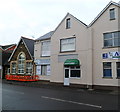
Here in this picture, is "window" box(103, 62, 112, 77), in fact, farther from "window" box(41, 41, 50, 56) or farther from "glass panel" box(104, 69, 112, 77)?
"window" box(41, 41, 50, 56)

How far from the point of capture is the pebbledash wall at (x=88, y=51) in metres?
16.5

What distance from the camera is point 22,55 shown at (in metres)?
27.2

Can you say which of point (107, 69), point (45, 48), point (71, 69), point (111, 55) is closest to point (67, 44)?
point (71, 69)

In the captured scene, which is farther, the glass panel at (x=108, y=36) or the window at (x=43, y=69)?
the window at (x=43, y=69)

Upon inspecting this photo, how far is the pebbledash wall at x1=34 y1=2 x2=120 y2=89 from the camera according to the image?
54.2 feet

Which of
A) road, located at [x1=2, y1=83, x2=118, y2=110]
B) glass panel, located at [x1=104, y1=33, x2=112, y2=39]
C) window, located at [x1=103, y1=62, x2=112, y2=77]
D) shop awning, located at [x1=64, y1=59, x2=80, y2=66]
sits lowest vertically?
road, located at [x1=2, y1=83, x2=118, y2=110]

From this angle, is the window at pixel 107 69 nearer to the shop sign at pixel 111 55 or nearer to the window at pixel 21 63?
the shop sign at pixel 111 55

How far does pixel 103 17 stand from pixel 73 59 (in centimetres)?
637

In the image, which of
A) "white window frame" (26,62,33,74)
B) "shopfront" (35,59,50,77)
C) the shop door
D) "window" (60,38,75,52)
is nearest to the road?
the shop door

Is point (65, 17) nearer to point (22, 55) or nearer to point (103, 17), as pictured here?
point (103, 17)

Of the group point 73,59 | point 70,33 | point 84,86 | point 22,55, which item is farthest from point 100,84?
point 22,55

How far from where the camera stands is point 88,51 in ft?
58.5

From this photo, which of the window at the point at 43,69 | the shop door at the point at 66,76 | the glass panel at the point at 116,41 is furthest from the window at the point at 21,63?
the glass panel at the point at 116,41

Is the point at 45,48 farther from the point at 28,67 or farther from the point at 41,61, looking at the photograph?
the point at 28,67
